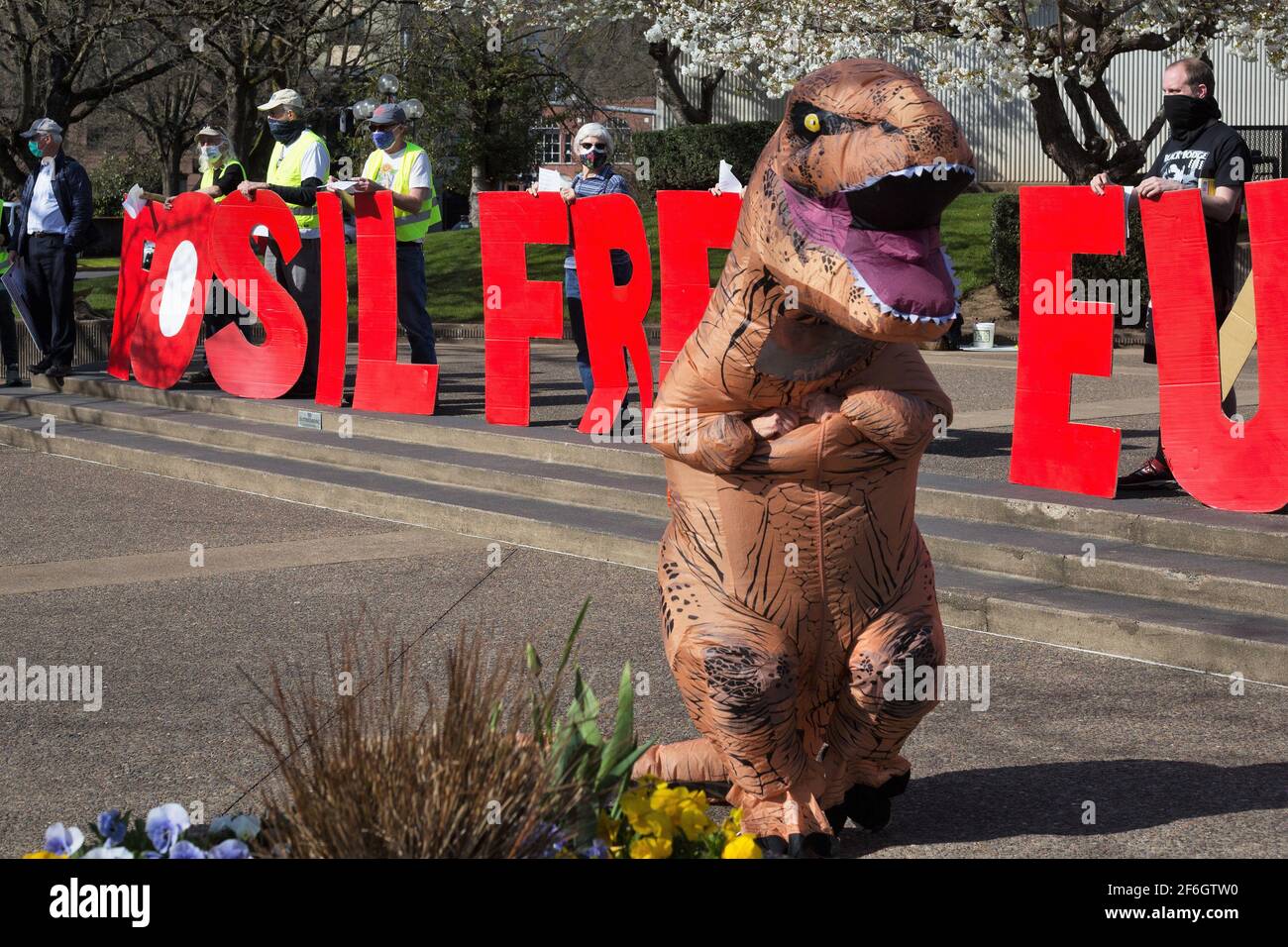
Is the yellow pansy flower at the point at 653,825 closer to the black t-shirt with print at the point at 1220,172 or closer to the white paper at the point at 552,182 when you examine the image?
the black t-shirt with print at the point at 1220,172

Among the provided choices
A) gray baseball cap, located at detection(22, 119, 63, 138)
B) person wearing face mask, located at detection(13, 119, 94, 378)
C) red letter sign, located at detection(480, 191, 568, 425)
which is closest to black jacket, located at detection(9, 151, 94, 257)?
person wearing face mask, located at detection(13, 119, 94, 378)

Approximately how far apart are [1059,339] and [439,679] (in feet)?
13.2

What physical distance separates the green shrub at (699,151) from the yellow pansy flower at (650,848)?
79.1ft

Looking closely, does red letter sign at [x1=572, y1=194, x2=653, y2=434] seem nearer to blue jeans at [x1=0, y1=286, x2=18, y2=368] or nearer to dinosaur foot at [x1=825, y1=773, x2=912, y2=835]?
→ dinosaur foot at [x1=825, y1=773, x2=912, y2=835]

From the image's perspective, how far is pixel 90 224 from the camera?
1374 centimetres

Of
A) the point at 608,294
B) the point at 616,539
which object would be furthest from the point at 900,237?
the point at 608,294

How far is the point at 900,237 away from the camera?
3.53 meters

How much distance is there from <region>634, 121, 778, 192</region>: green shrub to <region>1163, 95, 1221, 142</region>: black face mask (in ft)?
62.5

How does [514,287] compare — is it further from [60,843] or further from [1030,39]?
[1030,39]

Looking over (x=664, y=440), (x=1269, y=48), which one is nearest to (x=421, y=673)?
(x=664, y=440)

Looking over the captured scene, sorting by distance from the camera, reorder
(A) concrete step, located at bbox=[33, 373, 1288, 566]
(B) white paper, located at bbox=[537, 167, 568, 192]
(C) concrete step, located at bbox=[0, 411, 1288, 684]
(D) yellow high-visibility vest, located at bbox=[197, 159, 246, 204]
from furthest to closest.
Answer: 1. (D) yellow high-visibility vest, located at bbox=[197, 159, 246, 204]
2. (B) white paper, located at bbox=[537, 167, 568, 192]
3. (A) concrete step, located at bbox=[33, 373, 1288, 566]
4. (C) concrete step, located at bbox=[0, 411, 1288, 684]

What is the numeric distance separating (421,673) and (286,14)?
43.7 feet

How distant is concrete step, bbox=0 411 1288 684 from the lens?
235 inches

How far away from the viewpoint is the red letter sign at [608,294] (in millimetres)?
10141
